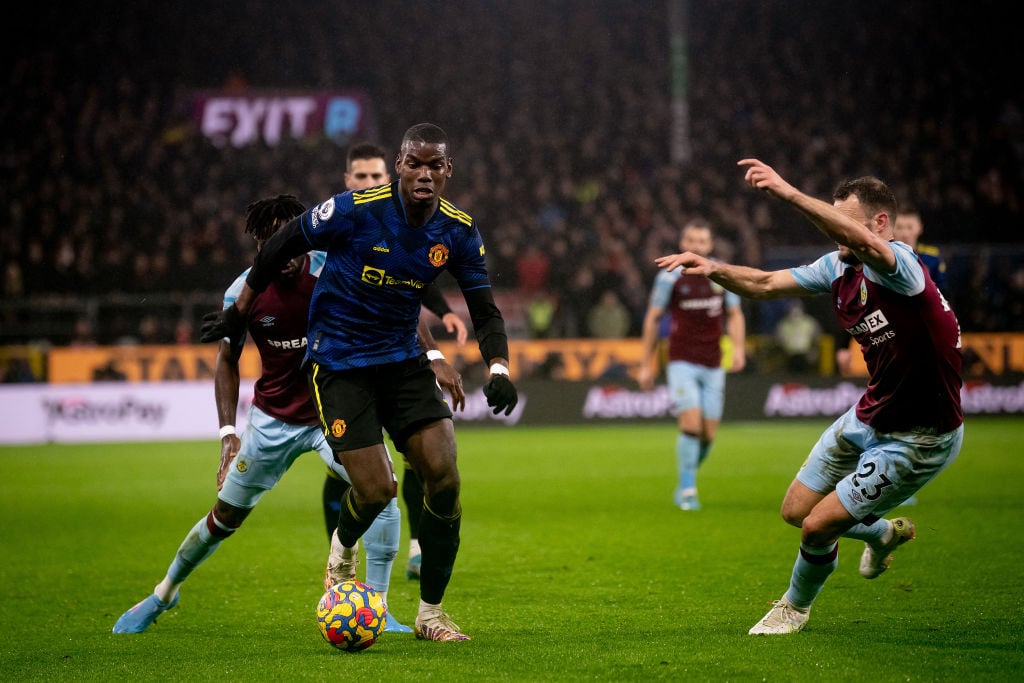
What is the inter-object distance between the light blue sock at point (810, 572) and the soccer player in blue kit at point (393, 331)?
165cm

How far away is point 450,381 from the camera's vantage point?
20.2ft

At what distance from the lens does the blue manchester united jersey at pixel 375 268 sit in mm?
5730

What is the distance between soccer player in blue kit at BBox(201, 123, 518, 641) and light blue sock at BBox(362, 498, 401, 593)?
250 mm

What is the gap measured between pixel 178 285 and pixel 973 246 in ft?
52.3

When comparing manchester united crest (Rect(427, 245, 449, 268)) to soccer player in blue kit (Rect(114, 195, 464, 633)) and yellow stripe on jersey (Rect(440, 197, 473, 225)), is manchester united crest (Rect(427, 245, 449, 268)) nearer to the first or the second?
yellow stripe on jersey (Rect(440, 197, 473, 225))

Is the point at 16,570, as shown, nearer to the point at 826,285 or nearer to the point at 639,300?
the point at 826,285

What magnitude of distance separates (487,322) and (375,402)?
2.21ft

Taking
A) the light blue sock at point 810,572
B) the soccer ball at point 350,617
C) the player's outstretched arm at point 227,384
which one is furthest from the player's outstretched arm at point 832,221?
the player's outstretched arm at point 227,384

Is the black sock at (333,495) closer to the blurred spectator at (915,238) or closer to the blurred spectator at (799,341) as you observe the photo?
the blurred spectator at (915,238)

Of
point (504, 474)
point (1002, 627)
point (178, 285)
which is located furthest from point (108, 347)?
point (1002, 627)

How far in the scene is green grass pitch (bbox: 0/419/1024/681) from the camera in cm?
549

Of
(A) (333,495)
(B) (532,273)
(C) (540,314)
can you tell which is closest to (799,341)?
(C) (540,314)

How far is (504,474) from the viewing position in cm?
1442

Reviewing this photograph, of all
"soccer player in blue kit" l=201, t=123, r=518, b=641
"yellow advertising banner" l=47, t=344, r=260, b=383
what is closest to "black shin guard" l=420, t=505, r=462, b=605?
"soccer player in blue kit" l=201, t=123, r=518, b=641
